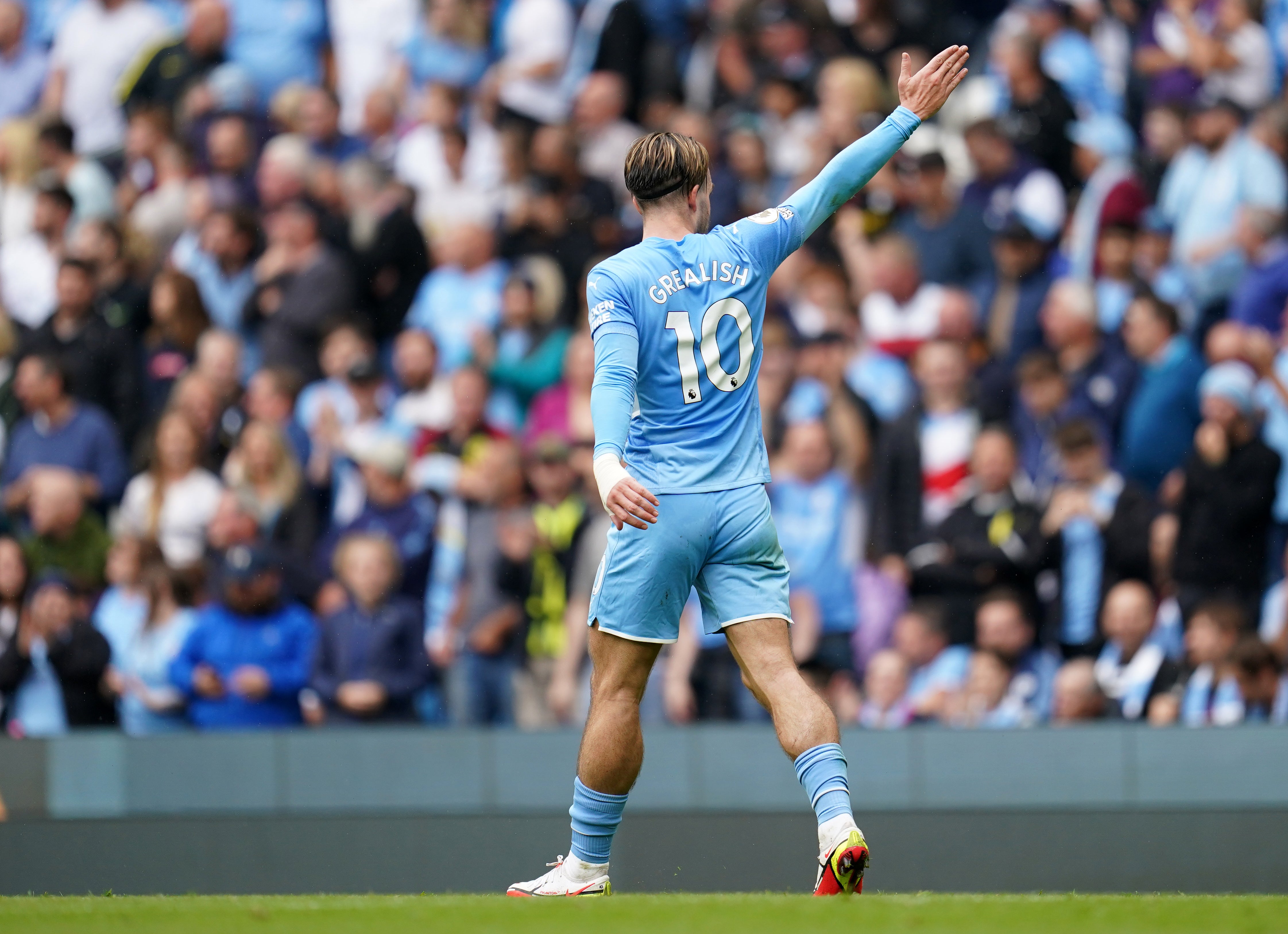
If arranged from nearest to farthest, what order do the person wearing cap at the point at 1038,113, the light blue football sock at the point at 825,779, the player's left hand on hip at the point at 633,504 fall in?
the player's left hand on hip at the point at 633,504 → the light blue football sock at the point at 825,779 → the person wearing cap at the point at 1038,113

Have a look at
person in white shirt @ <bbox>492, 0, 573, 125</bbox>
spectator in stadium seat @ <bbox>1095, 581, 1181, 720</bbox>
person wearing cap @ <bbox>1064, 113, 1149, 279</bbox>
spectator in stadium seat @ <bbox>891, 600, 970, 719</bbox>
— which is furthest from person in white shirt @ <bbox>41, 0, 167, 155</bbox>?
spectator in stadium seat @ <bbox>1095, 581, 1181, 720</bbox>

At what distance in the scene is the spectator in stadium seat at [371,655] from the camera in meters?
8.76

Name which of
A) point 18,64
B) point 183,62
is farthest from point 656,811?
point 18,64

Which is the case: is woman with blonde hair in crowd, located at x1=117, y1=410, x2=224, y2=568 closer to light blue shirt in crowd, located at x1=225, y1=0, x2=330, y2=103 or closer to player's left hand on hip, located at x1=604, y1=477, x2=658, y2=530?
light blue shirt in crowd, located at x1=225, y1=0, x2=330, y2=103

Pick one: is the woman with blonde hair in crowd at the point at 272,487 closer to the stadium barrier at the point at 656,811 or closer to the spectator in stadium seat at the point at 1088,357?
the stadium barrier at the point at 656,811

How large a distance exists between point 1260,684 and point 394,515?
453 centimetres

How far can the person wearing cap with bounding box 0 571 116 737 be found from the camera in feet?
30.5

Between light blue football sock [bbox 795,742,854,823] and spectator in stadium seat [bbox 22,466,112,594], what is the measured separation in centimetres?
641

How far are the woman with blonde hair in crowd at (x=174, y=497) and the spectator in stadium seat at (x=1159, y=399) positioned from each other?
507 cm

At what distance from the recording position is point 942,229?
9.22 meters

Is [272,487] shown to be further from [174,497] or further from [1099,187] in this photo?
[1099,187]

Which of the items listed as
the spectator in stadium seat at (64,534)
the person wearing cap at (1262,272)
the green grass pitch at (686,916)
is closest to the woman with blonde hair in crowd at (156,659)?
the spectator in stadium seat at (64,534)

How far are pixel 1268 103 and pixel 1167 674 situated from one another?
321cm

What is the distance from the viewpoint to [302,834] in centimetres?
802
